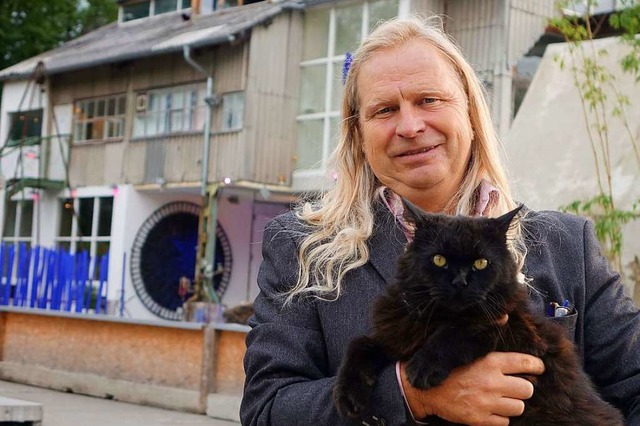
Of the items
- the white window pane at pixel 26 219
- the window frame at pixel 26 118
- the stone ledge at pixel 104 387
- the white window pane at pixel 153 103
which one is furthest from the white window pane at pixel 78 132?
the stone ledge at pixel 104 387

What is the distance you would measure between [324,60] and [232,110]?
2461mm

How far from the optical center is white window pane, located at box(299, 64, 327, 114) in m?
21.1

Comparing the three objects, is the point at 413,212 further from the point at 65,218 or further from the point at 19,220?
the point at 19,220

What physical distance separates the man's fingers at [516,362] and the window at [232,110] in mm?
19331

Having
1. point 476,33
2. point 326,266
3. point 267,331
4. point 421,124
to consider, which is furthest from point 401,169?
point 476,33

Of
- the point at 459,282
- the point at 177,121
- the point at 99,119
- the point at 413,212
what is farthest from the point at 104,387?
the point at 99,119

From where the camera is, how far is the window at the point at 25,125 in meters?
27.6

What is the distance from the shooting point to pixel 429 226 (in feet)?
8.57

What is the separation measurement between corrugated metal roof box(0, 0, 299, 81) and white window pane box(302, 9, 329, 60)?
527mm

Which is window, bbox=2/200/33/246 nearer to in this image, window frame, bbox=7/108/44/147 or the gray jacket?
window frame, bbox=7/108/44/147

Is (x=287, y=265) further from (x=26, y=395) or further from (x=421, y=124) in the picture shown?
(x=26, y=395)

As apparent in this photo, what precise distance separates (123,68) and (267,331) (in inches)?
920

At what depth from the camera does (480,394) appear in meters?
2.38

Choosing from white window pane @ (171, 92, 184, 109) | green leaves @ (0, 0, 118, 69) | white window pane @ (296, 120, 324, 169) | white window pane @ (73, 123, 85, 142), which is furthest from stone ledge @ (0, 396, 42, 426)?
green leaves @ (0, 0, 118, 69)
